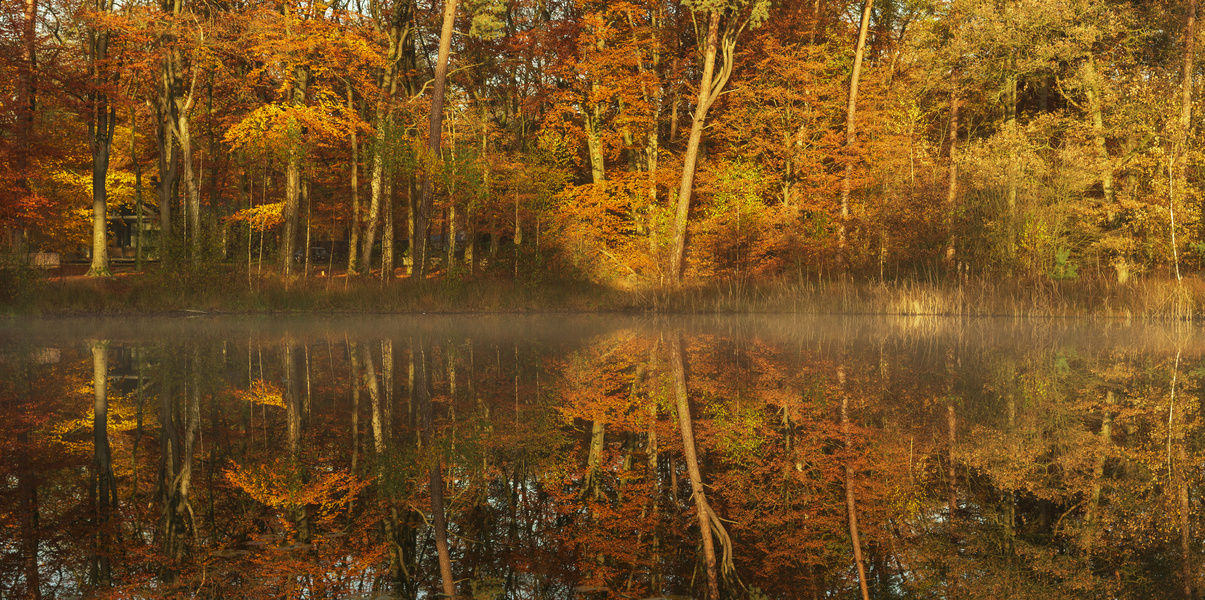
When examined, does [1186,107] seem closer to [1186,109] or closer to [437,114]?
[1186,109]

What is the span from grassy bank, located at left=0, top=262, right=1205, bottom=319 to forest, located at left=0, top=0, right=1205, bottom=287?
1693 mm

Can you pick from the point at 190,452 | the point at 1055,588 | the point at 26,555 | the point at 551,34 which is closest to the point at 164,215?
the point at 551,34

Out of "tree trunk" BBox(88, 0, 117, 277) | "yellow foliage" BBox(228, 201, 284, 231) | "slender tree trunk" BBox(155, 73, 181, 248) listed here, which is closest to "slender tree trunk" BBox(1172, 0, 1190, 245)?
"yellow foliage" BBox(228, 201, 284, 231)

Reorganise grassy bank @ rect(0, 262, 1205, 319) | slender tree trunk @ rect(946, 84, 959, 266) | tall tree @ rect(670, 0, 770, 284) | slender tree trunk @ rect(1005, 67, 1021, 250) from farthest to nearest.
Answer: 1. slender tree trunk @ rect(946, 84, 959, 266)
2. slender tree trunk @ rect(1005, 67, 1021, 250)
3. tall tree @ rect(670, 0, 770, 284)
4. grassy bank @ rect(0, 262, 1205, 319)

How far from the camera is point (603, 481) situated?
14.5 ft

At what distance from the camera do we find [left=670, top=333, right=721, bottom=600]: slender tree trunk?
3100 millimetres

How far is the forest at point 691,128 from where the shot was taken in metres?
22.5

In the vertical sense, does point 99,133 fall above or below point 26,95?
below

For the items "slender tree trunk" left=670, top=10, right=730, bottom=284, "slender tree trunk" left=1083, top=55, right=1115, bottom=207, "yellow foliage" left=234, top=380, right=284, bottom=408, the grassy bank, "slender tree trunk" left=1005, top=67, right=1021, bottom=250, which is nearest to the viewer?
"yellow foliage" left=234, top=380, right=284, bottom=408

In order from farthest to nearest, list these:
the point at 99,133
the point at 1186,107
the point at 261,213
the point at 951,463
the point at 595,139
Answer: the point at 595,139 < the point at 261,213 < the point at 99,133 < the point at 1186,107 < the point at 951,463

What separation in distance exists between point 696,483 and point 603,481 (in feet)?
1.60

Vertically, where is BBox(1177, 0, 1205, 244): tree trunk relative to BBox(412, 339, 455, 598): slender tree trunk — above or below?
above

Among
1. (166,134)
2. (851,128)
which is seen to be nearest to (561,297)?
(851,128)

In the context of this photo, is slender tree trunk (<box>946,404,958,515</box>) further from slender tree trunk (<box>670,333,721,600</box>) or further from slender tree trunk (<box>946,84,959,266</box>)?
slender tree trunk (<box>946,84,959,266</box>)
